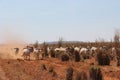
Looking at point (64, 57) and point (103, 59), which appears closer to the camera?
point (103, 59)

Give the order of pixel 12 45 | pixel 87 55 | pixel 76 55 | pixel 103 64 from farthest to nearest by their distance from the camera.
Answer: pixel 12 45, pixel 87 55, pixel 76 55, pixel 103 64

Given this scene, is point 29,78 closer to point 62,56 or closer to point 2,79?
point 2,79

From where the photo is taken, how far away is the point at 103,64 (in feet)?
110

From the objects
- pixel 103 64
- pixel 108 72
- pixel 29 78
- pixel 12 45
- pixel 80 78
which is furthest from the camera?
pixel 12 45

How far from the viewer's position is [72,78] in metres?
21.5

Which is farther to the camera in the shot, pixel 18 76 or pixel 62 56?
pixel 62 56

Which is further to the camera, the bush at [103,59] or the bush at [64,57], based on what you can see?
the bush at [64,57]

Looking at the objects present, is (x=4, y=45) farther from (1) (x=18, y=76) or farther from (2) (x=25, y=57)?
(1) (x=18, y=76)

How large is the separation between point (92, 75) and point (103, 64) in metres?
13.0

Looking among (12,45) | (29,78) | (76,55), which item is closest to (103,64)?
(76,55)

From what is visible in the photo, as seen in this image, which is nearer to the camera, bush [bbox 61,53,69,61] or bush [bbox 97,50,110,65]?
bush [bbox 97,50,110,65]

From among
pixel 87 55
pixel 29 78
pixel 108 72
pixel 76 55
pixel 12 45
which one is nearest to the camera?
pixel 29 78

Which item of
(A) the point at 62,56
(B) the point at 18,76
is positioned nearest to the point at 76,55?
(A) the point at 62,56

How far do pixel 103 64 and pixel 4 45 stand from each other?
4583cm
